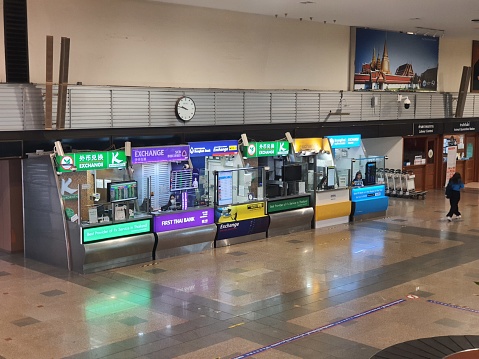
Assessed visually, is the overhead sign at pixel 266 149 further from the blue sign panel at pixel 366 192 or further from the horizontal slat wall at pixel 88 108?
the horizontal slat wall at pixel 88 108

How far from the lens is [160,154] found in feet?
48.2

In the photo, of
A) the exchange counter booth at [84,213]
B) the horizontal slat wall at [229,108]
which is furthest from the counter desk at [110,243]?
the horizontal slat wall at [229,108]

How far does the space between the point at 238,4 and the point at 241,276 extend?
271 inches

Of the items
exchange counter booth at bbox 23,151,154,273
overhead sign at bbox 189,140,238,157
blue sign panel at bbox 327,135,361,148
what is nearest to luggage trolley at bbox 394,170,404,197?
blue sign panel at bbox 327,135,361,148

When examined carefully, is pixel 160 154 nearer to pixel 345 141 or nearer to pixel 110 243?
pixel 110 243

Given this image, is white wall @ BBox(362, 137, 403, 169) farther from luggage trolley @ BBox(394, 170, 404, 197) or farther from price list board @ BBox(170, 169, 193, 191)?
price list board @ BBox(170, 169, 193, 191)

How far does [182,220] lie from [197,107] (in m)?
2.83

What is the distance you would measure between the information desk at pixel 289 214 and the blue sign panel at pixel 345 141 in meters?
2.14

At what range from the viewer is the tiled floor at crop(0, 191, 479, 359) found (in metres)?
9.28

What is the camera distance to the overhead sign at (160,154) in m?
14.3

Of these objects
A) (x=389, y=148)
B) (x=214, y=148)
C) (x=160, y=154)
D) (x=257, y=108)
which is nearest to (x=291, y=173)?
(x=257, y=108)

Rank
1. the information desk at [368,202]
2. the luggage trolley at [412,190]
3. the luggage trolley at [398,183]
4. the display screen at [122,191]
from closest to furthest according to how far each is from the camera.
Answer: the display screen at [122,191]
the information desk at [368,202]
the luggage trolley at [412,190]
the luggage trolley at [398,183]

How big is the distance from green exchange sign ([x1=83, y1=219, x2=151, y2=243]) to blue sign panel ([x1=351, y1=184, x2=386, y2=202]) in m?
7.14

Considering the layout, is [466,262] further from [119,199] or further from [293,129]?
[119,199]
